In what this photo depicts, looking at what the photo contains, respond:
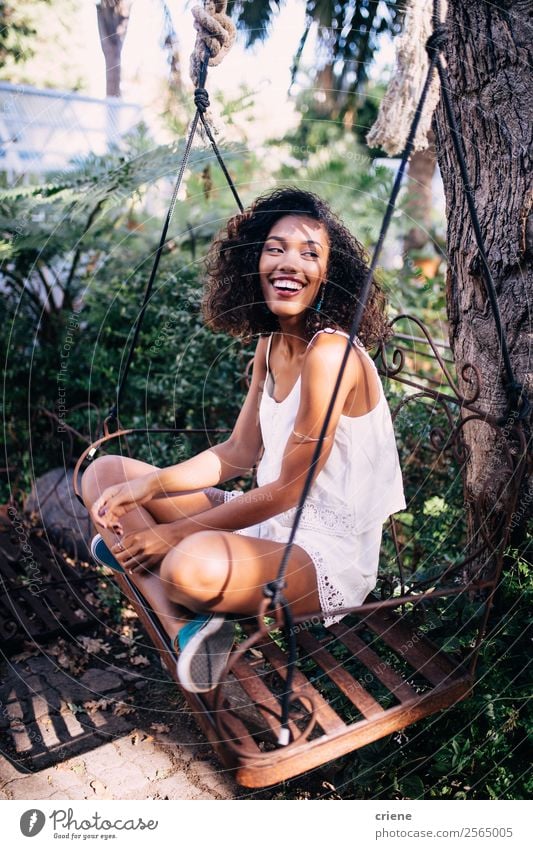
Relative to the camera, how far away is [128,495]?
5.26ft

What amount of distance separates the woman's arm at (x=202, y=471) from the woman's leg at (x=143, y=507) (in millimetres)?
26

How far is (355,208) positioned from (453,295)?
2466mm

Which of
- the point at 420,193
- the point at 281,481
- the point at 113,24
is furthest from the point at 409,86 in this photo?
the point at 420,193

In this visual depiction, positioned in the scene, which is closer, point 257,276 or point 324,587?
point 324,587

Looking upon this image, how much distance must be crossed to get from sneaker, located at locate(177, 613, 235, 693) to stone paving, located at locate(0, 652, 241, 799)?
0.62m

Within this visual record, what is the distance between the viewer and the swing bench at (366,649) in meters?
1.16

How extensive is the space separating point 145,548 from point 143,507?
227mm

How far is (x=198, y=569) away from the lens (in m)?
1.24

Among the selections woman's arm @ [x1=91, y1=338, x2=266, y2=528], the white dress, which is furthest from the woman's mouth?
woman's arm @ [x1=91, y1=338, x2=266, y2=528]

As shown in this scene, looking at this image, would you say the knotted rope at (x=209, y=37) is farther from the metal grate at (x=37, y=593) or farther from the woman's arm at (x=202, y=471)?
the metal grate at (x=37, y=593)

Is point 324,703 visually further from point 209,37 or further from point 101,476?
point 209,37

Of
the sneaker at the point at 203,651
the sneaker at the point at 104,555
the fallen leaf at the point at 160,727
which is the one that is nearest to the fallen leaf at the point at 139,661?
the fallen leaf at the point at 160,727

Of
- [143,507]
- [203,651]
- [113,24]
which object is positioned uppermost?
[113,24]
